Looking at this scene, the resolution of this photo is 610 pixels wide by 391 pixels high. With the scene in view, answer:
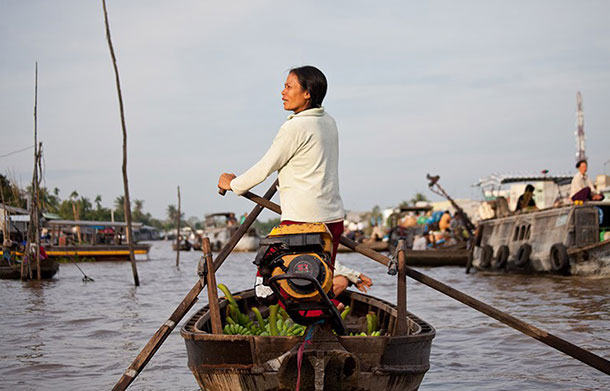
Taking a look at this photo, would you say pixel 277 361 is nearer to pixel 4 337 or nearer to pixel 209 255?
pixel 209 255

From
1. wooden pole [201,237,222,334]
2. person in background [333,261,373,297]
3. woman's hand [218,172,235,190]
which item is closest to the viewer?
woman's hand [218,172,235,190]

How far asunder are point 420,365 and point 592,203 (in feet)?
36.9

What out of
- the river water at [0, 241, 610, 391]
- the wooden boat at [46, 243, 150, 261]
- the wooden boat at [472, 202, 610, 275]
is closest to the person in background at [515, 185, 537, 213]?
the wooden boat at [472, 202, 610, 275]

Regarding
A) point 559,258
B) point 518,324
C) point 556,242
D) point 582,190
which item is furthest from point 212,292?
point 556,242

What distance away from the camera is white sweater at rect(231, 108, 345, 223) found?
3.44m

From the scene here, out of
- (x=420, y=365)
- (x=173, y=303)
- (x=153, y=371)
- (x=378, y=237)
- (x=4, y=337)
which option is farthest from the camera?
(x=378, y=237)

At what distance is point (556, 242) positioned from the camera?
48.3ft

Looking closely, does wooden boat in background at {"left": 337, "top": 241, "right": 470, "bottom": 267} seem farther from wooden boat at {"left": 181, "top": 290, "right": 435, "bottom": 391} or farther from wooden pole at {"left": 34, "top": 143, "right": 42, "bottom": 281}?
wooden boat at {"left": 181, "top": 290, "right": 435, "bottom": 391}

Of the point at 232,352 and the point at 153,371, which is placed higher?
the point at 232,352

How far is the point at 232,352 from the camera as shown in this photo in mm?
3771

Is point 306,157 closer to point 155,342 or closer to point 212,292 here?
point 212,292

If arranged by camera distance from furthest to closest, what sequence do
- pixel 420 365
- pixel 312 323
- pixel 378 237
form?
pixel 378 237
pixel 420 365
pixel 312 323

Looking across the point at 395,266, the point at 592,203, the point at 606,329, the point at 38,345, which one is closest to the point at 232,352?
the point at 395,266

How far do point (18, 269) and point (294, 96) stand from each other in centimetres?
1623
